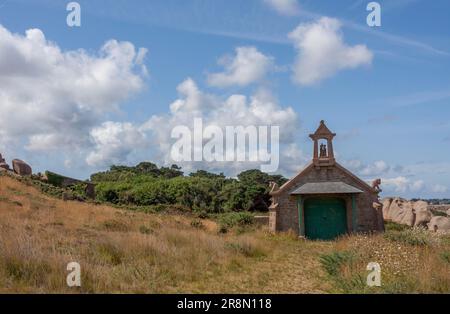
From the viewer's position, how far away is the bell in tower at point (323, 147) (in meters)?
20.7

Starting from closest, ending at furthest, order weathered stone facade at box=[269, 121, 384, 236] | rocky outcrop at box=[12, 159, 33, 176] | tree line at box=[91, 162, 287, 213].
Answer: weathered stone facade at box=[269, 121, 384, 236] → rocky outcrop at box=[12, 159, 33, 176] → tree line at box=[91, 162, 287, 213]

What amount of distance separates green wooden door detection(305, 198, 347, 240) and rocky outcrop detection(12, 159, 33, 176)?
1237 inches

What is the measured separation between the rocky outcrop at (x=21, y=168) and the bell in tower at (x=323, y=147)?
1249 inches

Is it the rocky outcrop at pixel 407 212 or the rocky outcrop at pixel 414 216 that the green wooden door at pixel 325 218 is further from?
the rocky outcrop at pixel 407 212

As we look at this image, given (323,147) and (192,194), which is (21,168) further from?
(323,147)

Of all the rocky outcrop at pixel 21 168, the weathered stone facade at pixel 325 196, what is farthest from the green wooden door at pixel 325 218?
the rocky outcrop at pixel 21 168

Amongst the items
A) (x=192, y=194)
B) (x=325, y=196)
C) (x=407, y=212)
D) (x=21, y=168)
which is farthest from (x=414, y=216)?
(x=21, y=168)

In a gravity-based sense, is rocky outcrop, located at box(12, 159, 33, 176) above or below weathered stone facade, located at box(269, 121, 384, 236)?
above

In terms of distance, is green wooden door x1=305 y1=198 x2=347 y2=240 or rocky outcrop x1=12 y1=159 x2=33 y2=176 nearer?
green wooden door x1=305 y1=198 x2=347 y2=240

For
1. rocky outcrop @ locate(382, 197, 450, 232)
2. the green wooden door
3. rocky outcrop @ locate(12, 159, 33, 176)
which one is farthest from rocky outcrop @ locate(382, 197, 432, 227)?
rocky outcrop @ locate(12, 159, 33, 176)

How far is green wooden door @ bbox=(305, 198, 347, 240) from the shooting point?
67.8ft

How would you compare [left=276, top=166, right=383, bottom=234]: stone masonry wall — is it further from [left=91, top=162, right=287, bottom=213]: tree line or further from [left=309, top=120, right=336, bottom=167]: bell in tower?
[left=91, top=162, right=287, bottom=213]: tree line

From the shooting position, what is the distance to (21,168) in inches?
1577
